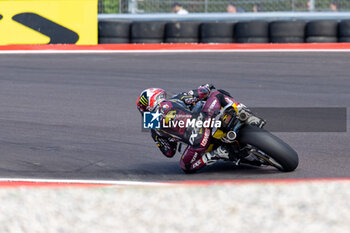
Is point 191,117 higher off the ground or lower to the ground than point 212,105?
lower

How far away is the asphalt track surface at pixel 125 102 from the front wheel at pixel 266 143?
19cm

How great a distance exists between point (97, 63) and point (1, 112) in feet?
12.6

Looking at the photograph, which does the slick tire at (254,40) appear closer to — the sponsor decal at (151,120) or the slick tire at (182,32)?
the slick tire at (182,32)

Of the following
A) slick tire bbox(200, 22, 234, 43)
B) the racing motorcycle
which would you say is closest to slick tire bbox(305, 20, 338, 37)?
slick tire bbox(200, 22, 234, 43)

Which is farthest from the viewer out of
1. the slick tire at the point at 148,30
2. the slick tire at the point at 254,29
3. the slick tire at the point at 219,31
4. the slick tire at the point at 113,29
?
the slick tire at the point at 113,29

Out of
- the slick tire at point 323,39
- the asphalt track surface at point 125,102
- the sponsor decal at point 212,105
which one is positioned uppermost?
the sponsor decal at point 212,105

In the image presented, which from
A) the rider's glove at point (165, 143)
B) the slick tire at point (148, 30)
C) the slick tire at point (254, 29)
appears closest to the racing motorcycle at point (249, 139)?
the rider's glove at point (165, 143)

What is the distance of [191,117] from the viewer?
6.43 m

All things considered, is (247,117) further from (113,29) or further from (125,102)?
(113,29)

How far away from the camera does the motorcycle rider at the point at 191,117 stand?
21.0ft

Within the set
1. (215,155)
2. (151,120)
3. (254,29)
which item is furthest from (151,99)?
(254,29)

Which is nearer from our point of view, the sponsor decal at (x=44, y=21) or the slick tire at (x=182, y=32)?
the sponsor decal at (x=44, y=21)

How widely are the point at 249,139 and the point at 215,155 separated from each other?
0.53 metres

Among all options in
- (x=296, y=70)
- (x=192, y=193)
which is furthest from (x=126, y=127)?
(x=296, y=70)
